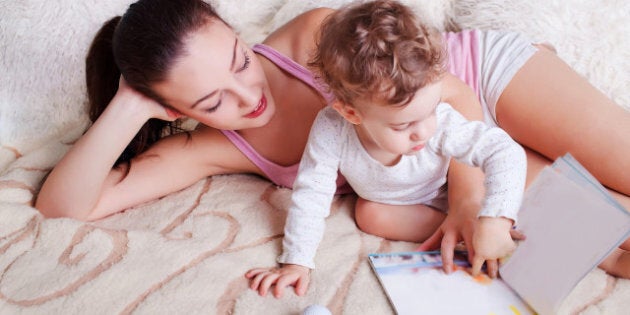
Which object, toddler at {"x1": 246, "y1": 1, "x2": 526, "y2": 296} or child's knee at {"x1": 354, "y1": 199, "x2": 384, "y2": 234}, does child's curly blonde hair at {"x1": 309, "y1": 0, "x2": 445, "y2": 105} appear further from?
child's knee at {"x1": 354, "y1": 199, "x2": 384, "y2": 234}

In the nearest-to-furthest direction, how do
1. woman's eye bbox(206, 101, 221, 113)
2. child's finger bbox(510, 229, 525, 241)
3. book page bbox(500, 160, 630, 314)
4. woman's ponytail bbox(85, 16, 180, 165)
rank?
book page bbox(500, 160, 630, 314), child's finger bbox(510, 229, 525, 241), woman's eye bbox(206, 101, 221, 113), woman's ponytail bbox(85, 16, 180, 165)

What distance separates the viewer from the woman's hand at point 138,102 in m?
1.03

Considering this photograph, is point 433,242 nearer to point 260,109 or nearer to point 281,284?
point 281,284

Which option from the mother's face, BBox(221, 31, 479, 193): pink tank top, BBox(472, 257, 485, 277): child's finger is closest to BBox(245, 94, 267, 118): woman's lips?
the mother's face

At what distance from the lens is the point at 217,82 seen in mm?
948

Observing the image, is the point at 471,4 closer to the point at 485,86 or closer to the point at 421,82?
the point at 485,86

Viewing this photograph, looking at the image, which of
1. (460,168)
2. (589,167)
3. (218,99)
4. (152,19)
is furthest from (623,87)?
(152,19)

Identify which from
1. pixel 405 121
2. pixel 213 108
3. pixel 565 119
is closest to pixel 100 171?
pixel 213 108

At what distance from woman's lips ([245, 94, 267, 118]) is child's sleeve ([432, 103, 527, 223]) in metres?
0.33

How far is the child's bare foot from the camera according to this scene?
87 centimetres

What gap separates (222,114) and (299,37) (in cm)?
29

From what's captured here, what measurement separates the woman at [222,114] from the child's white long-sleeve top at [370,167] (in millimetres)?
52

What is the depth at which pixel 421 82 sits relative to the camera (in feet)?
2.47

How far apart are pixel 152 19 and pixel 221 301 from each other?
Result: 482mm
